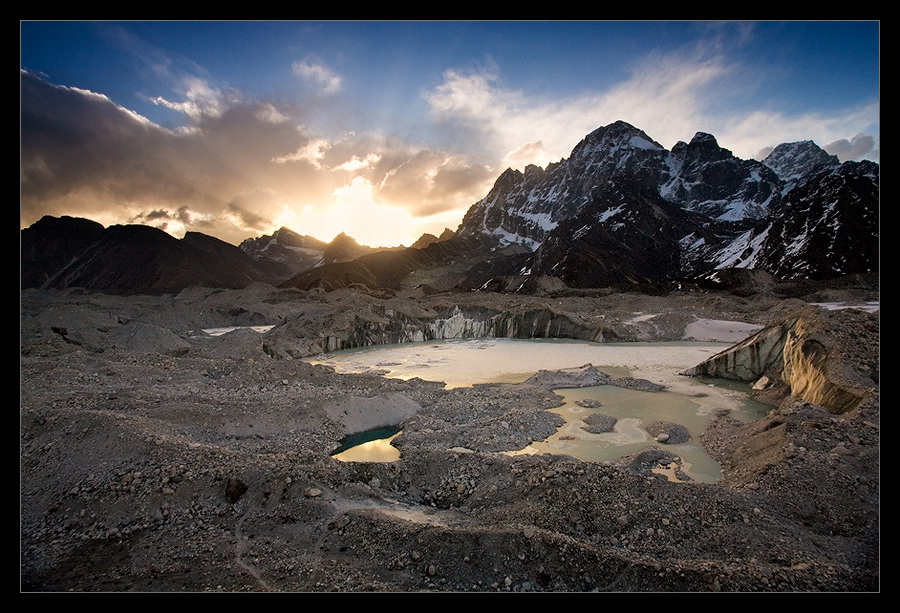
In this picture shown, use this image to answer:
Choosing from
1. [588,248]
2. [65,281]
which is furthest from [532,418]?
[65,281]

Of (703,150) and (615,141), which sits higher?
(615,141)

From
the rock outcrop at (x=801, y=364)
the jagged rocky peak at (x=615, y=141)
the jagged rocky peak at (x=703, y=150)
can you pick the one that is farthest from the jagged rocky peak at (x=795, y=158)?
the rock outcrop at (x=801, y=364)

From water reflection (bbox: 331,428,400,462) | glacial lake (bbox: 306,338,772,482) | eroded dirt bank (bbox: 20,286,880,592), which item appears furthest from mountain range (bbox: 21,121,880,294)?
eroded dirt bank (bbox: 20,286,880,592)

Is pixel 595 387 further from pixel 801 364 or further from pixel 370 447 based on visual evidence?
pixel 370 447

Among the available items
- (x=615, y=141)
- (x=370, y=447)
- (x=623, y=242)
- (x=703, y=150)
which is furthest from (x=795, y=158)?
(x=370, y=447)

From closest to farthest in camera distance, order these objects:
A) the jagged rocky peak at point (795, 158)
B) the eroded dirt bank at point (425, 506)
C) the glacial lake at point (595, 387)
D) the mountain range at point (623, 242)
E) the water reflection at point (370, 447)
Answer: the eroded dirt bank at point (425, 506) → the water reflection at point (370, 447) → the glacial lake at point (595, 387) → the mountain range at point (623, 242) → the jagged rocky peak at point (795, 158)

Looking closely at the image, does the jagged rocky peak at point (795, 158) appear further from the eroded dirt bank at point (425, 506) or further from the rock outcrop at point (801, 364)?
the eroded dirt bank at point (425, 506)
